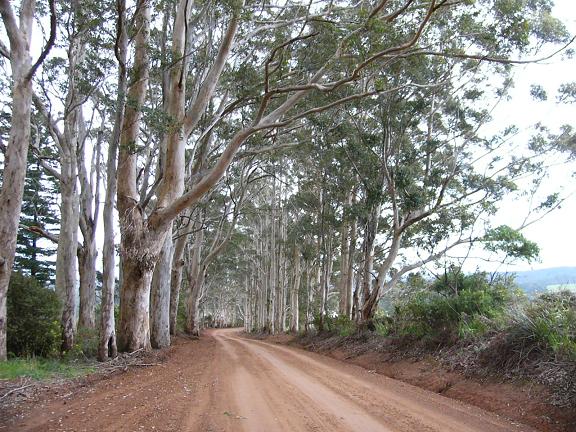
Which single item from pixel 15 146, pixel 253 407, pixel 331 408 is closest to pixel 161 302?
pixel 15 146

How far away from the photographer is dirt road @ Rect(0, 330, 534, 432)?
5434mm

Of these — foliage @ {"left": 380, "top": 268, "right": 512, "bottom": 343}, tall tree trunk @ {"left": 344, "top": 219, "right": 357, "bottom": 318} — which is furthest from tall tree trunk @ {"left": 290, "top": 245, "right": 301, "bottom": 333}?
foliage @ {"left": 380, "top": 268, "right": 512, "bottom": 343}

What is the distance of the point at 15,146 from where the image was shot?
8.98 meters

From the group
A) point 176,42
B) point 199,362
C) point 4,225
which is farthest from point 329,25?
point 199,362

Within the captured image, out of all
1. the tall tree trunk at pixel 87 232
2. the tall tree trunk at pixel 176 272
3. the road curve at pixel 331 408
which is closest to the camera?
the road curve at pixel 331 408

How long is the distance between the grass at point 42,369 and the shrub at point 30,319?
2.07ft

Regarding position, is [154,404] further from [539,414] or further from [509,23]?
[509,23]

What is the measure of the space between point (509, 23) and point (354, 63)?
395cm

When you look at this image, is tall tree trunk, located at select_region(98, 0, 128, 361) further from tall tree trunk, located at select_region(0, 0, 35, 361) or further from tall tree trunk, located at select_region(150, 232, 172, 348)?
tall tree trunk, located at select_region(150, 232, 172, 348)

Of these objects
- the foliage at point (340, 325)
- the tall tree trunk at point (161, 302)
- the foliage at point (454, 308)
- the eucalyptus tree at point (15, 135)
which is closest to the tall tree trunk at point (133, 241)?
the eucalyptus tree at point (15, 135)

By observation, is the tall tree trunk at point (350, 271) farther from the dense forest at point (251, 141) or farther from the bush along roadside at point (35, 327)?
the bush along roadside at point (35, 327)

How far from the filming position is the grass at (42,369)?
24.8 feet

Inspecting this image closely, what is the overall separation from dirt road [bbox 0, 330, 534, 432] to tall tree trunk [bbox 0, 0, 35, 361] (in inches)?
115

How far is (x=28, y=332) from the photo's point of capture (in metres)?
10.3
